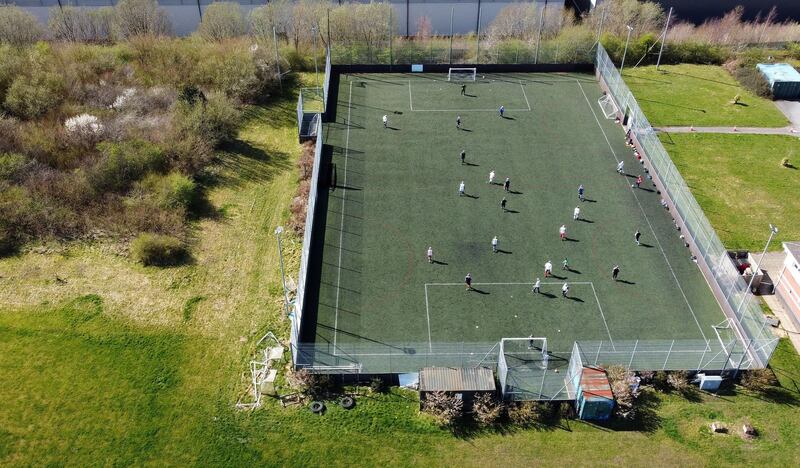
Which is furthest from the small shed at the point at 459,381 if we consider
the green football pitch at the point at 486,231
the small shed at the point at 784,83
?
the small shed at the point at 784,83

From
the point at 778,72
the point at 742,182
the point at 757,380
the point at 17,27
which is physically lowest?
the point at 757,380

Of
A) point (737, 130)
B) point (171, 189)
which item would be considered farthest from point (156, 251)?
point (737, 130)

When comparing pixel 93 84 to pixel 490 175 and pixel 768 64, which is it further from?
pixel 768 64

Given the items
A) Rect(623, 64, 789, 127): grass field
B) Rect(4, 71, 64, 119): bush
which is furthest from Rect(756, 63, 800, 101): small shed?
Rect(4, 71, 64, 119): bush

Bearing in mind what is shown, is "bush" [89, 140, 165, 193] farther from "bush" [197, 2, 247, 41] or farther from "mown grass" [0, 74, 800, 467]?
"bush" [197, 2, 247, 41]

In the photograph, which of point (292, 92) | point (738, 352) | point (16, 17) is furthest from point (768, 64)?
point (16, 17)

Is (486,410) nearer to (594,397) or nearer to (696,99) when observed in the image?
(594,397)
